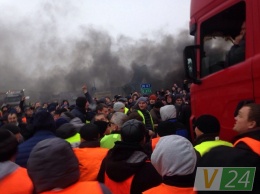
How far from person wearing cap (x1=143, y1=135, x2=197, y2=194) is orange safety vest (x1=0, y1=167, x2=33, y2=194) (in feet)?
2.56

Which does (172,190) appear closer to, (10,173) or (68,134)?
(10,173)

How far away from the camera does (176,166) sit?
79.3 inches

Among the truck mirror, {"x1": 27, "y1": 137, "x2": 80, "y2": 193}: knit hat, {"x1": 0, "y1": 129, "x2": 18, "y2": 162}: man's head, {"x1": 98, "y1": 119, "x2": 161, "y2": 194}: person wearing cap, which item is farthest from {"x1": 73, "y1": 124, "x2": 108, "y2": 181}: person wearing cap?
the truck mirror

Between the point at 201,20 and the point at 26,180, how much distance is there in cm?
306

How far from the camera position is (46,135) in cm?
352

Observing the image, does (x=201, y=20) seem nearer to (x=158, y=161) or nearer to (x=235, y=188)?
(x=158, y=161)

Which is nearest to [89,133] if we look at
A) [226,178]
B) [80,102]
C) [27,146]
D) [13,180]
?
[27,146]

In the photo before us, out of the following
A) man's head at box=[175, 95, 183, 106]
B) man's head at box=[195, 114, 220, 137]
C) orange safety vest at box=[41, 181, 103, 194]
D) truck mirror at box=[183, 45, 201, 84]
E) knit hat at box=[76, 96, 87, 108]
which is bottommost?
orange safety vest at box=[41, 181, 103, 194]

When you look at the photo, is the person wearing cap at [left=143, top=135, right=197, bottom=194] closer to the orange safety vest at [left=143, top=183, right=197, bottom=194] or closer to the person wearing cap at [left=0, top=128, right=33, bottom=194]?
the orange safety vest at [left=143, top=183, right=197, bottom=194]

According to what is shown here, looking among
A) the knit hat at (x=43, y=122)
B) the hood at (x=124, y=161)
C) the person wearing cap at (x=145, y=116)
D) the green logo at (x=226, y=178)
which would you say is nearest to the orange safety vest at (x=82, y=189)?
the green logo at (x=226, y=178)

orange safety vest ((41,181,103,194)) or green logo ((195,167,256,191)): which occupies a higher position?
green logo ((195,167,256,191))

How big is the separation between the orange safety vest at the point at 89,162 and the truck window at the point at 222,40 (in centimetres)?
177

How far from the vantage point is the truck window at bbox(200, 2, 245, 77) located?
3.80 metres

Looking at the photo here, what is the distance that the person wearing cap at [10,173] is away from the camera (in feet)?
7.14
